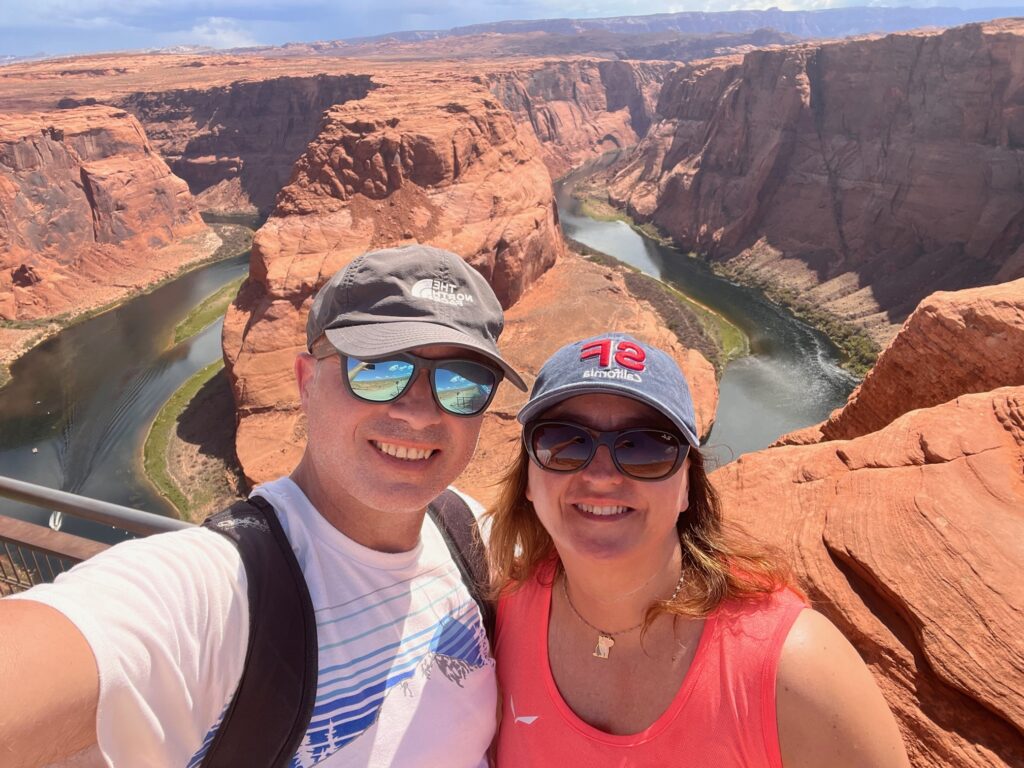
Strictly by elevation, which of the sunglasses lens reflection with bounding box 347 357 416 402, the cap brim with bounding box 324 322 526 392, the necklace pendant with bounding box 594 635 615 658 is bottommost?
the necklace pendant with bounding box 594 635 615 658

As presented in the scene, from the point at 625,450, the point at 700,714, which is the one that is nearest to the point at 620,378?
the point at 625,450

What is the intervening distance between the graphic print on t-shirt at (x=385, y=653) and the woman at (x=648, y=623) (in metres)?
0.34

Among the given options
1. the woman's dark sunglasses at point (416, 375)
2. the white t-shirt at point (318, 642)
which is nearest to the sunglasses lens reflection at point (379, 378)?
the woman's dark sunglasses at point (416, 375)

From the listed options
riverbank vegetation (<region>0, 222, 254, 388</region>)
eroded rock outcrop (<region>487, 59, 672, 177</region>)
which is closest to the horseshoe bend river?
riverbank vegetation (<region>0, 222, 254, 388</region>)

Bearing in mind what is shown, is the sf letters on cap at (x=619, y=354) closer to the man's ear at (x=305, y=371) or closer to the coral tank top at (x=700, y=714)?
the coral tank top at (x=700, y=714)

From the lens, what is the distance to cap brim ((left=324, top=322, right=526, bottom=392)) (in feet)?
9.52

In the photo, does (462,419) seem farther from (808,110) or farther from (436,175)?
(808,110)

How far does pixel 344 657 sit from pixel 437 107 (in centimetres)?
4467

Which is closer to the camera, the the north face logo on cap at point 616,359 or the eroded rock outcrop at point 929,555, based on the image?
the the north face logo on cap at point 616,359

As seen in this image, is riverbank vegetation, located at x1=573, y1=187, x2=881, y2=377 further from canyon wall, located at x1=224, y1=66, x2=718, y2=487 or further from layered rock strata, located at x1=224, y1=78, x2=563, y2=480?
layered rock strata, located at x1=224, y1=78, x2=563, y2=480

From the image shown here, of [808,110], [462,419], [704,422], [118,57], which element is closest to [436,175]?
[704,422]

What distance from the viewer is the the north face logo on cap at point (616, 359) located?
286cm

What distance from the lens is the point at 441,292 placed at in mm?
3152

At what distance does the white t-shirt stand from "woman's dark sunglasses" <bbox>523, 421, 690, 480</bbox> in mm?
844
